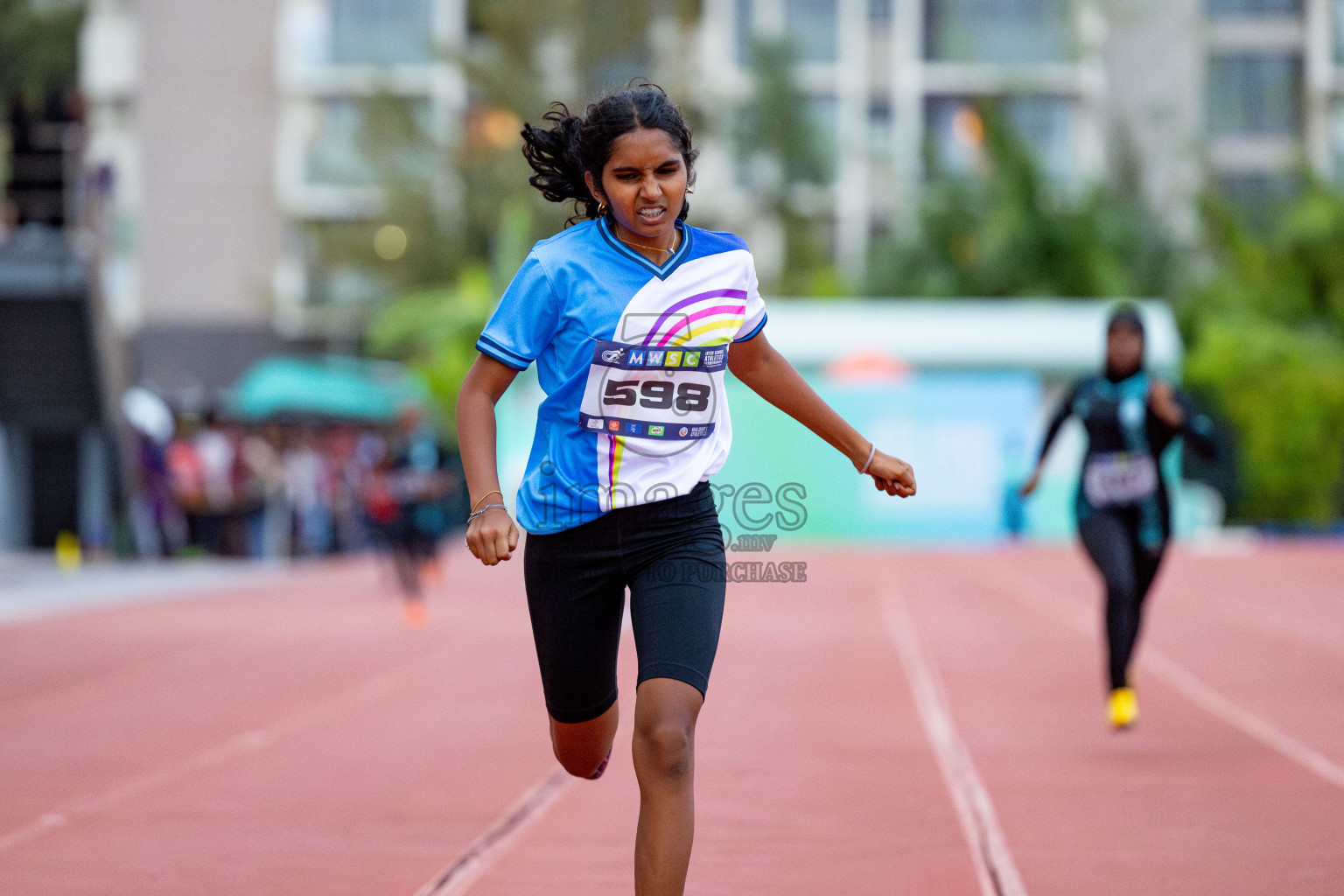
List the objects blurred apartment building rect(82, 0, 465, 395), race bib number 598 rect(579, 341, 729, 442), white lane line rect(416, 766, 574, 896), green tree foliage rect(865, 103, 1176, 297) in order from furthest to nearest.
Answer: blurred apartment building rect(82, 0, 465, 395)
green tree foliage rect(865, 103, 1176, 297)
white lane line rect(416, 766, 574, 896)
race bib number 598 rect(579, 341, 729, 442)

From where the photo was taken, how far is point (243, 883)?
207 inches

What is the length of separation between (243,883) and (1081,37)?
124 feet

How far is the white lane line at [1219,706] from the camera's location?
765 cm

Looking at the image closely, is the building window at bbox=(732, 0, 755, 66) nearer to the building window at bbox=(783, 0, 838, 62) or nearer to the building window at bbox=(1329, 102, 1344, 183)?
the building window at bbox=(783, 0, 838, 62)

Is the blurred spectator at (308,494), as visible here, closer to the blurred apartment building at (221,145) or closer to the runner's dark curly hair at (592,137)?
the runner's dark curly hair at (592,137)

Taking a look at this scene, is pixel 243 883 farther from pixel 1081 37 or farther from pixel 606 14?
pixel 606 14

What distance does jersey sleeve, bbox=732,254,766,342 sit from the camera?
428 centimetres

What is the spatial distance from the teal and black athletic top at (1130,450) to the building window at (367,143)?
127 feet

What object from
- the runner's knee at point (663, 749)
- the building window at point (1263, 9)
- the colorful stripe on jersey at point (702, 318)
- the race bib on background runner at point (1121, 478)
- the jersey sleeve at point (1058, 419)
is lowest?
the runner's knee at point (663, 749)

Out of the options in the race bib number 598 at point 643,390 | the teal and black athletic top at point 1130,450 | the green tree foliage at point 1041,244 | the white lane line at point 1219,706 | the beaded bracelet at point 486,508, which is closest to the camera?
the beaded bracelet at point 486,508

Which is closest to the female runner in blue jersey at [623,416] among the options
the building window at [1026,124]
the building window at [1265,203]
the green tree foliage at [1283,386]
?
the green tree foliage at [1283,386]

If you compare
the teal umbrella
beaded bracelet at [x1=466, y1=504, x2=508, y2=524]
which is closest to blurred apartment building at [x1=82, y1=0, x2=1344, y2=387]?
the teal umbrella

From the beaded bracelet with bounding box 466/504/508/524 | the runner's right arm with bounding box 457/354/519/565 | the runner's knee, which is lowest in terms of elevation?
the runner's knee

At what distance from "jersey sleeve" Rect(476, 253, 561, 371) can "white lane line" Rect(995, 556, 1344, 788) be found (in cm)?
438
